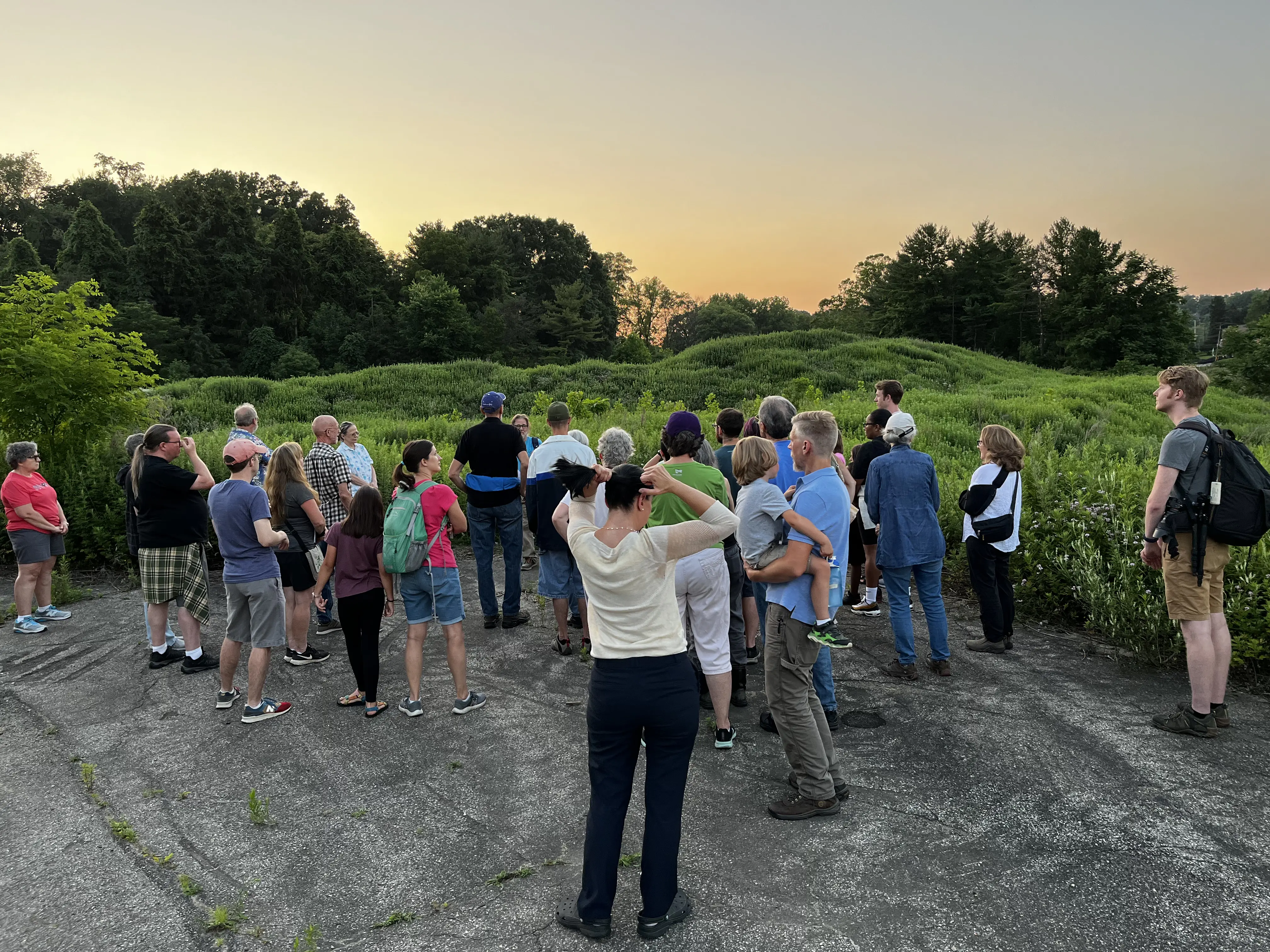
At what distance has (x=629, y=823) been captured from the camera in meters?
4.30

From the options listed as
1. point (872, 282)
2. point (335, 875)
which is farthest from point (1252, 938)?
point (872, 282)

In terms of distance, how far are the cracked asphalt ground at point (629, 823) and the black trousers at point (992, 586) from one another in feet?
1.52

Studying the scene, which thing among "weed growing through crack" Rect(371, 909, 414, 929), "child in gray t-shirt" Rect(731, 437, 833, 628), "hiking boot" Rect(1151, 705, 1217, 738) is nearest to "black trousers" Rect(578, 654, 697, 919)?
"weed growing through crack" Rect(371, 909, 414, 929)

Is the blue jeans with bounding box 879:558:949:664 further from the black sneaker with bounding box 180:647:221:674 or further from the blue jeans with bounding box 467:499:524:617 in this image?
the black sneaker with bounding box 180:647:221:674

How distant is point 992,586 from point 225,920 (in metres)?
6.19

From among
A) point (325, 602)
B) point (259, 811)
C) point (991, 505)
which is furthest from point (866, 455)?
point (259, 811)

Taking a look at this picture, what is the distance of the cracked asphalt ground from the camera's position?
343 centimetres

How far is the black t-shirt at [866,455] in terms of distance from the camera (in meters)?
7.55

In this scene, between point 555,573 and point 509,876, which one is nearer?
point 509,876

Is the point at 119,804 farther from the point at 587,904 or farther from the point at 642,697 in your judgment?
the point at 642,697

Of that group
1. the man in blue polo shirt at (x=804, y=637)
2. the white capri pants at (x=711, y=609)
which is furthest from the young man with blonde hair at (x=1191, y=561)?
the white capri pants at (x=711, y=609)

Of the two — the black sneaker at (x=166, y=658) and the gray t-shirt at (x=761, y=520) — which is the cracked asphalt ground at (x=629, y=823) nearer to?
the black sneaker at (x=166, y=658)

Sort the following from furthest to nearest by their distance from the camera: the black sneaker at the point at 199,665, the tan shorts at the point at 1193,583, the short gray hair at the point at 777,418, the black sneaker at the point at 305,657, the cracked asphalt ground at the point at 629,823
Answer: the black sneaker at the point at 305,657 < the black sneaker at the point at 199,665 < the short gray hair at the point at 777,418 < the tan shorts at the point at 1193,583 < the cracked asphalt ground at the point at 629,823

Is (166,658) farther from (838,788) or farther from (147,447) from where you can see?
(838,788)
